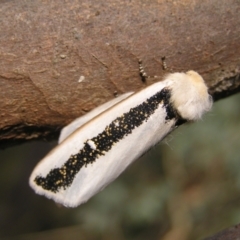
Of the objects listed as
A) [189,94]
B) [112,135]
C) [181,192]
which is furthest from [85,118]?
[181,192]

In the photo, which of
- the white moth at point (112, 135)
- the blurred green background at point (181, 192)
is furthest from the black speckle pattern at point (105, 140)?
the blurred green background at point (181, 192)

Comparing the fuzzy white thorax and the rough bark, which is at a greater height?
the rough bark

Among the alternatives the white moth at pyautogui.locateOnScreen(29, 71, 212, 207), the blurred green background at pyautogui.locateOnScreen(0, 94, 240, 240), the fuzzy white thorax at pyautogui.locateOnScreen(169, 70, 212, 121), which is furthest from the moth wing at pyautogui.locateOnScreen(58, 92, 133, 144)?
the blurred green background at pyautogui.locateOnScreen(0, 94, 240, 240)

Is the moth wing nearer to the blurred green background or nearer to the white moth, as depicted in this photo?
the white moth

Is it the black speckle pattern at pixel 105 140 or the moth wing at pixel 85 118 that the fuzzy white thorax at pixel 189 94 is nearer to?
the black speckle pattern at pixel 105 140

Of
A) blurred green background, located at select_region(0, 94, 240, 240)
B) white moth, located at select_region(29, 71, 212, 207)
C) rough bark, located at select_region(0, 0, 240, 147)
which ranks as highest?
rough bark, located at select_region(0, 0, 240, 147)

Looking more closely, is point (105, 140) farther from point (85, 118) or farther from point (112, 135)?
point (85, 118)

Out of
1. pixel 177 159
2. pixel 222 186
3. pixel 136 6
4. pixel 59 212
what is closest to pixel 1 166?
pixel 59 212
